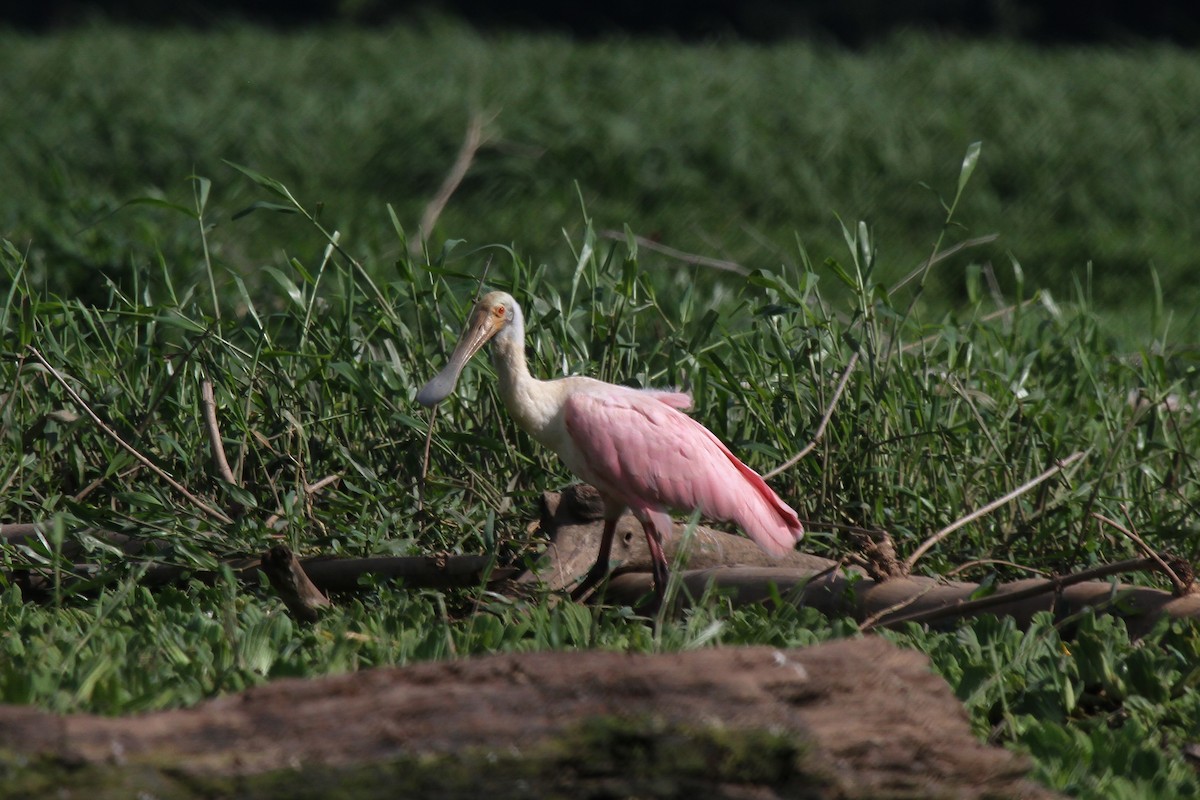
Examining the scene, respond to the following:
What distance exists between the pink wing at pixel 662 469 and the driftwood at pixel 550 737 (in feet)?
4.17

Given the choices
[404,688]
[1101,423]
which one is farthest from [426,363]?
[404,688]

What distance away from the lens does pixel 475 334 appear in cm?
372

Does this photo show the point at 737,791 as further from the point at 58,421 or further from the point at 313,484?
the point at 58,421

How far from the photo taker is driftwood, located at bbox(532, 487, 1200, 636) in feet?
10.4

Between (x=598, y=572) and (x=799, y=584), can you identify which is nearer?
(x=799, y=584)

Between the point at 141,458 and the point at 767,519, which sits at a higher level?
the point at 141,458

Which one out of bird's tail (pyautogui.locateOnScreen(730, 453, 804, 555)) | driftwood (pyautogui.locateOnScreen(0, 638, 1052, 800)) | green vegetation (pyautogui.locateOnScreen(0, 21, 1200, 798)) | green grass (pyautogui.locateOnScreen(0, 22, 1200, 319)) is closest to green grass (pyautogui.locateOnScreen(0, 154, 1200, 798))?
green vegetation (pyautogui.locateOnScreen(0, 21, 1200, 798))

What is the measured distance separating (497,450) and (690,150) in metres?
8.74

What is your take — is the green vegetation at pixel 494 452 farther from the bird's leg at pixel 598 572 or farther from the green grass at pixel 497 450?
the bird's leg at pixel 598 572

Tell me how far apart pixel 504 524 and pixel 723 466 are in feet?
1.75

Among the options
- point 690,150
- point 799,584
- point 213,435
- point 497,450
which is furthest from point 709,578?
point 690,150

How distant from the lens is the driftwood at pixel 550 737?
199 cm

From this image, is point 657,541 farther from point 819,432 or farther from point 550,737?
point 550,737

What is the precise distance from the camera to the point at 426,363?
4223 mm
